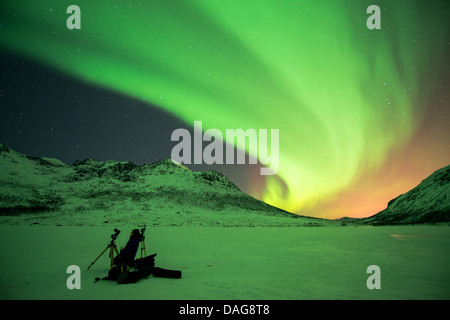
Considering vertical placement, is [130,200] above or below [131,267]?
below

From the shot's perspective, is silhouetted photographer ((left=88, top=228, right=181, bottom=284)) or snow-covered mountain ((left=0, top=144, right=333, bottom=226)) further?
snow-covered mountain ((left=0, top=144, right=333, bottom=226))

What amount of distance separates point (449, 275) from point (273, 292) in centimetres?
784

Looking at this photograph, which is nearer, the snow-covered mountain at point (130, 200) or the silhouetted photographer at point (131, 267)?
the silhouetted photographer at point (131, 267)

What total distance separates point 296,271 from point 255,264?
2.54 metres

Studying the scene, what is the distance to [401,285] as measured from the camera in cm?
1023

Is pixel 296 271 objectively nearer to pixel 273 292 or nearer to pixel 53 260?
pixel 273 292

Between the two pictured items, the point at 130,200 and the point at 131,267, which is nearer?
the point at 131,267
